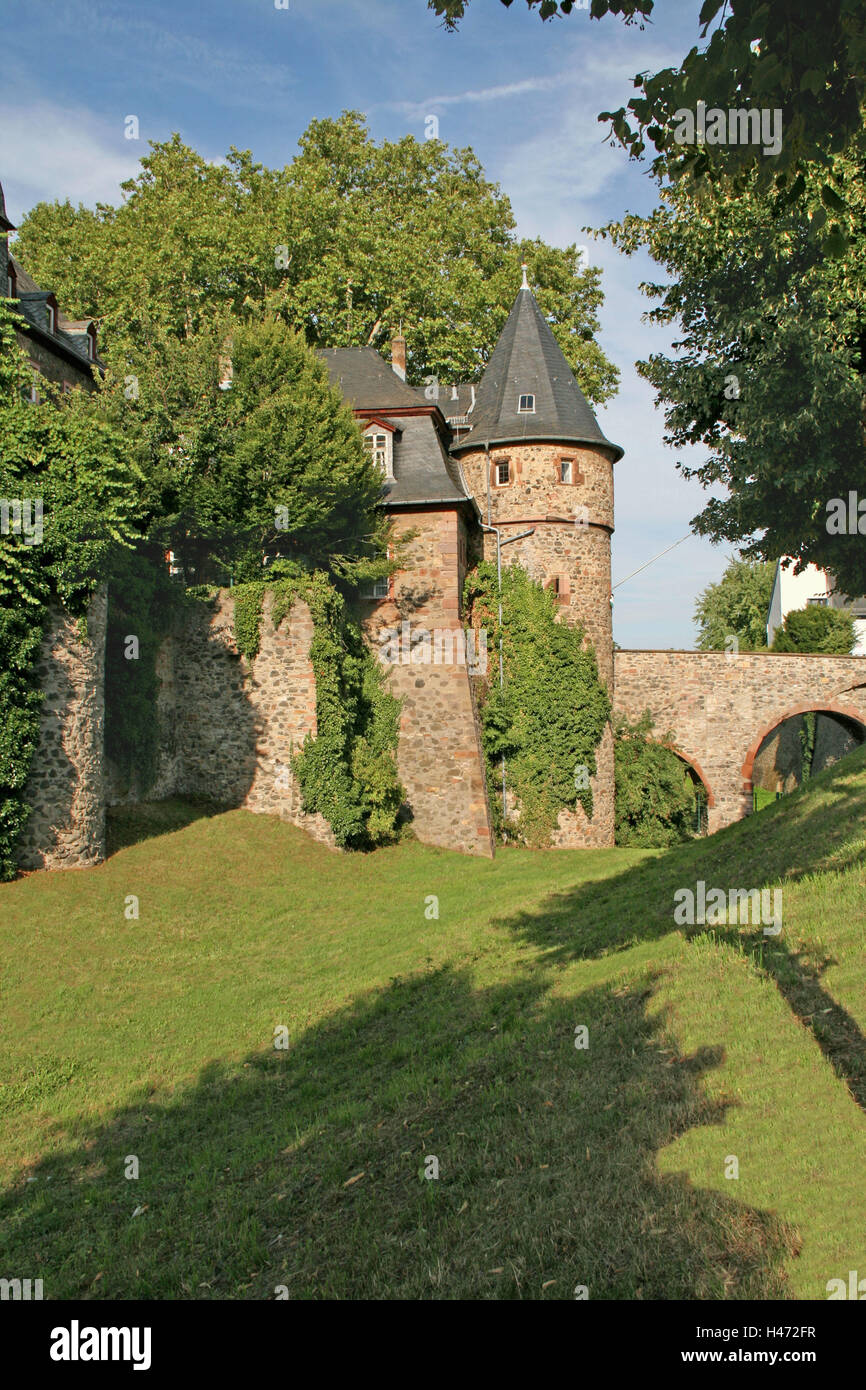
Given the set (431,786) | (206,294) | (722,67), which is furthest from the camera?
(206,294)

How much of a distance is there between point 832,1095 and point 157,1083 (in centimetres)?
695

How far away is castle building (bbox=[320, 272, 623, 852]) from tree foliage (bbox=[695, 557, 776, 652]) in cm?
4260

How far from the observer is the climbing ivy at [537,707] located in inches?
1048

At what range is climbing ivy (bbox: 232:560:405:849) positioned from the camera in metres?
21.9

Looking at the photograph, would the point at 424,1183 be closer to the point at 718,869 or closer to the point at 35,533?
the point at 718,869

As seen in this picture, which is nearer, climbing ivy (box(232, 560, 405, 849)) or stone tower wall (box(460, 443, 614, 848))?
climbing ivy (box(232, 560, 405, 849))

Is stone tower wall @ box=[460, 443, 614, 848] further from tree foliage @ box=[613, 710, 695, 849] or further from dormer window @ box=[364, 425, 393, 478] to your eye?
dormer window @ box=[364, 425, 393, 478]

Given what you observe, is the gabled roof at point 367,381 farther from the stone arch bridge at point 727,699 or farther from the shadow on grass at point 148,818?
the shadow on grass at point 148,818

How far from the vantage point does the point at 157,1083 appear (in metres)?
10.7

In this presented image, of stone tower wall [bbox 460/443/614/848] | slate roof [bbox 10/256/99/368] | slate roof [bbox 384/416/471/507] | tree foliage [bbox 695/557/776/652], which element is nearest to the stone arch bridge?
stone tower wall [bbox 460/443/614/848]

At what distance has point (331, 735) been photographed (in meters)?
22.0
